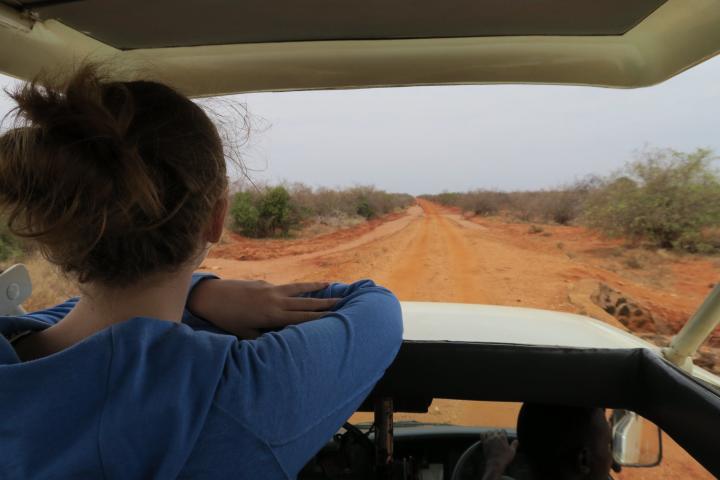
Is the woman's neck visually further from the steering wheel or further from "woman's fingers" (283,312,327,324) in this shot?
the steering wheel

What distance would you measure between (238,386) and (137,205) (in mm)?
272

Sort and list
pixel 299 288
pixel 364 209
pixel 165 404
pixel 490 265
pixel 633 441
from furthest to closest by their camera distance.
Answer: pixel 490 265
pixel 364 209
pixel 633 441
pixel 299 288
pixel 165 404

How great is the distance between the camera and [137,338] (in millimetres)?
623

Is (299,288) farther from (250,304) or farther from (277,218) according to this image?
(277,218)

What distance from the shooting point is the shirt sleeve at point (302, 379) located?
64 cm

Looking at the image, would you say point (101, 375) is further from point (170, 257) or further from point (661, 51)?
point (661, 51)

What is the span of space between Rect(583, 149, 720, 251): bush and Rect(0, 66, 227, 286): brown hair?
20.3 ft

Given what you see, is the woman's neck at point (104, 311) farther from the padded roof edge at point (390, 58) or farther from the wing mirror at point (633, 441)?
the wing mirror at point (633, 441)

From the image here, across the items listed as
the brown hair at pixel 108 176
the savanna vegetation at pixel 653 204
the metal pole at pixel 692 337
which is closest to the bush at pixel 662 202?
the savanna vegetation at pixel 653 204

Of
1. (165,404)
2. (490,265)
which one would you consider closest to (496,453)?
(165,404)

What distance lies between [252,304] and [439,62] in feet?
2.99

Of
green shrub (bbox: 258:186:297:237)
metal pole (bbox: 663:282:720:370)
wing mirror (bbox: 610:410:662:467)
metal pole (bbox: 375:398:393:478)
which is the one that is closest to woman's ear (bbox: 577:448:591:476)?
wing mirror (bbox: 610:410:662:467)

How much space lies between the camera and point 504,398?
1604 millimetres

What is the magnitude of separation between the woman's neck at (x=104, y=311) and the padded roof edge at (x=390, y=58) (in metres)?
0.75
